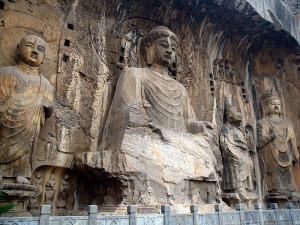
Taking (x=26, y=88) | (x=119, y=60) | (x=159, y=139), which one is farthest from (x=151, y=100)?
(x=26, y=88)

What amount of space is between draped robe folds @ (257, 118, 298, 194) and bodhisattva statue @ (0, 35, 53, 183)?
5367 millimetres

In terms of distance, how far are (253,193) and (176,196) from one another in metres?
3.04

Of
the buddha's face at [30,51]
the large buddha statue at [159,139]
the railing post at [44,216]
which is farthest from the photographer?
the buddha's face at [30,51]

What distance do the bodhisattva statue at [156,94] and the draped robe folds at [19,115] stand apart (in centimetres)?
113

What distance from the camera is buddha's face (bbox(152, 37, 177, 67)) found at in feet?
20.0

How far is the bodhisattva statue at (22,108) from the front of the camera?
3.99 metres

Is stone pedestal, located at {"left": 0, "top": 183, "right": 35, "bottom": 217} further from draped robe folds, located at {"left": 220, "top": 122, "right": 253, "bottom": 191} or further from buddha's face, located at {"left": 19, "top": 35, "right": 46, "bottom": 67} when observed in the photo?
draped robe folds, located at {"left": 220, "top": 122, "right": 253, "bottom": 191}

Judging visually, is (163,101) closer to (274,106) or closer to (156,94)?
(156,94)

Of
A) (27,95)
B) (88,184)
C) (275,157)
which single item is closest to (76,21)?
(27,95)

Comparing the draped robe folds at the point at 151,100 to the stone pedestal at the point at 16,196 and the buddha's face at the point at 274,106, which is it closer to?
the stone pedestal at the point at 16,196

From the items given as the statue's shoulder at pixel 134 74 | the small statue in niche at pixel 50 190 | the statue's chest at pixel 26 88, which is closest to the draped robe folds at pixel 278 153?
the statue's shoulder at pixel 134 74

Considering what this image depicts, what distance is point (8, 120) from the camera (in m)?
4.04

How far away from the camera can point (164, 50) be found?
6086 mm

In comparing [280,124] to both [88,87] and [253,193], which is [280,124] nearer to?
[253,193]
